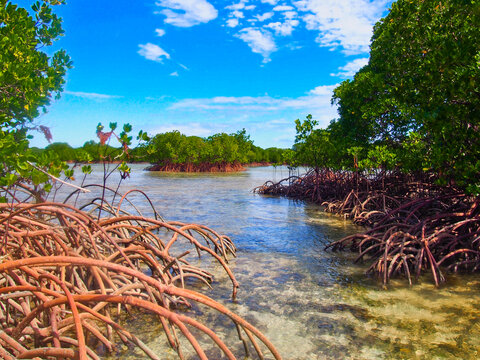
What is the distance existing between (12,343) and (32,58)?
3750 mm

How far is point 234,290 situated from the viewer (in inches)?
146

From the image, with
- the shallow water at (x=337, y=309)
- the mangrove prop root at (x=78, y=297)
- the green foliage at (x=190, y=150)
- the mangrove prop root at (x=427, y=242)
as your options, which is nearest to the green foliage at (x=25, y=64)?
the mangrove prop root at (x=78, y=297)

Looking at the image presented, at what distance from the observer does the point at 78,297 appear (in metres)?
1.78

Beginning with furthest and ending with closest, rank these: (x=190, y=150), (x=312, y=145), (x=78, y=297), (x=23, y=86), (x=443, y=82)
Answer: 1. (x=190, y=150)
2. (x=312, y=145)
3. (x=443, y=82)
4. (x=23, y=86)
5. (x=78, y=297)

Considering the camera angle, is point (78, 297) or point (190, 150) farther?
point (190, 150)

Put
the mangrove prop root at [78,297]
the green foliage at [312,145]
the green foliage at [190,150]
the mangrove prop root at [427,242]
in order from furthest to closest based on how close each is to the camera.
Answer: the green foliage at [190,150]
the green foliage at [312,145]
the mangrove prop root at [427,242]
the mangrove prop root at [78,297]

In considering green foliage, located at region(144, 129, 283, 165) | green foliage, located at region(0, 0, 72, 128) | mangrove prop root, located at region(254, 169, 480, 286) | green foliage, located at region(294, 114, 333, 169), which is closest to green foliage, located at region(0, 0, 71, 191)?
green foliage, located at region(0, 0, 72, 128)

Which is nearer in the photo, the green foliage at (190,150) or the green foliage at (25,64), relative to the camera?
the green foliage at (25,64)

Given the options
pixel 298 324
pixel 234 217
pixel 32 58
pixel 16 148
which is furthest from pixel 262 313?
pixel 234 217

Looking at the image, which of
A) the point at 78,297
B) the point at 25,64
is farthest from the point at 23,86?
the point at 78,297

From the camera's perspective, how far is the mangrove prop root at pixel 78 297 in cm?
174

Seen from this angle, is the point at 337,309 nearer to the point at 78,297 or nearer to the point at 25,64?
the point at 78,297

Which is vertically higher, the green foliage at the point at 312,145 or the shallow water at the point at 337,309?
the green foliage at the point at 312,145

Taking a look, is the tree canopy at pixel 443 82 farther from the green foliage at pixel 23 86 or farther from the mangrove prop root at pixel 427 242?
the green foliage at pixel 23 86
